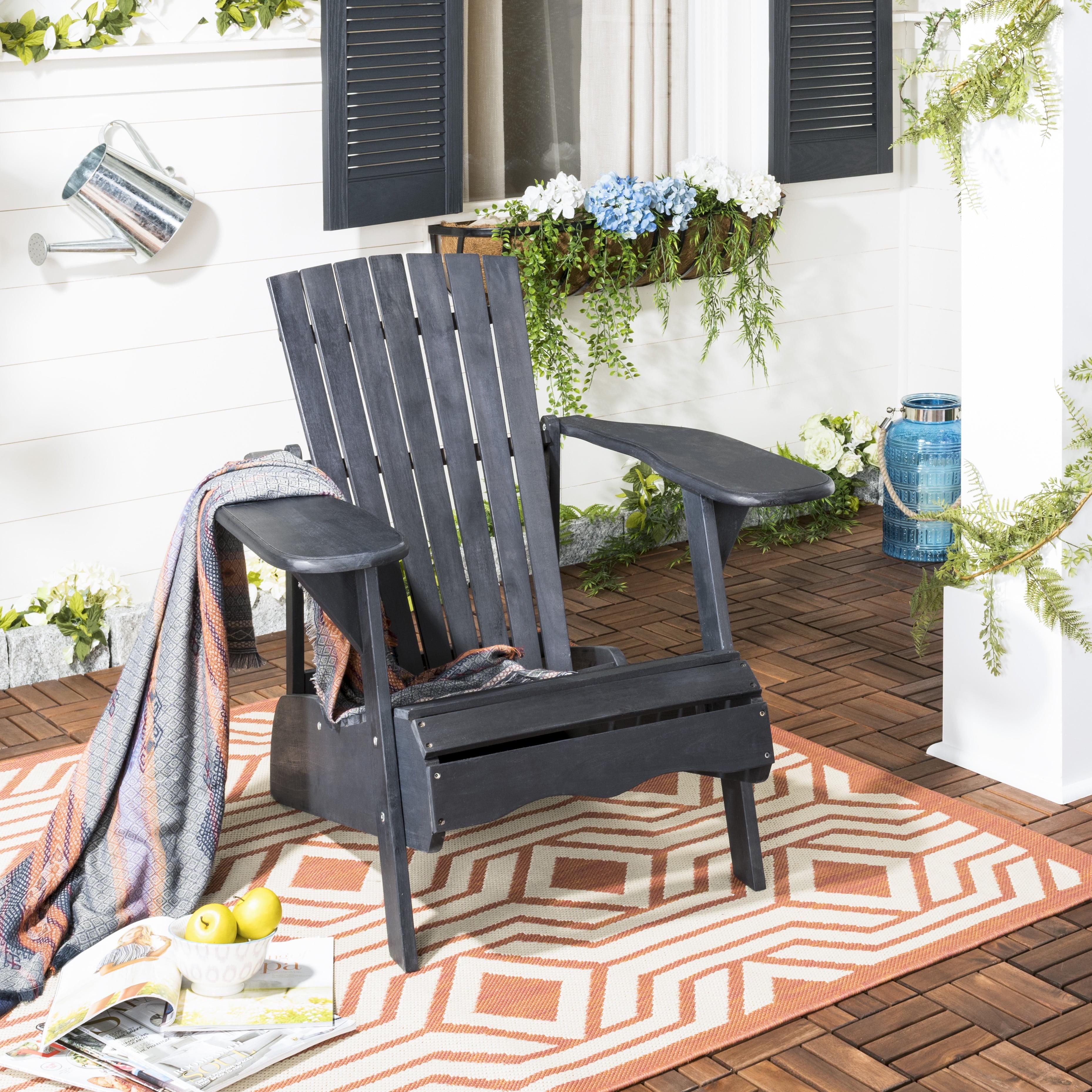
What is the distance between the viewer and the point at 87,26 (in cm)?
326

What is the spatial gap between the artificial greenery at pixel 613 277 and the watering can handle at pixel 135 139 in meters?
0.85

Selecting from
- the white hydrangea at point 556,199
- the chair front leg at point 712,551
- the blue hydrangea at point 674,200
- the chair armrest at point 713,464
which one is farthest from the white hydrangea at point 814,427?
the chair front leg at point 712,551

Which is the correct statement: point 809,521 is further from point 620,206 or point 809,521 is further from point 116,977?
point 116,977

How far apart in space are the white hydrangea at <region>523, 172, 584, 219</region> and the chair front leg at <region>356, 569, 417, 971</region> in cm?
187

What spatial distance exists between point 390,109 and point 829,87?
144 centimetres

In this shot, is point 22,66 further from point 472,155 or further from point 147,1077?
point 147,1077

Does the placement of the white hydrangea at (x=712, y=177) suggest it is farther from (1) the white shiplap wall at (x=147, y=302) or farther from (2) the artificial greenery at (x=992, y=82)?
(2) the artificial greenery at (x=992, y=82)

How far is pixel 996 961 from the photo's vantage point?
212 cm

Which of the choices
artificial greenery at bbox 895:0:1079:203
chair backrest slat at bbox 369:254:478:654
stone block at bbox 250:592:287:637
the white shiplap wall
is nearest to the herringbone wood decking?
stone block at bbox 250:592:287:637

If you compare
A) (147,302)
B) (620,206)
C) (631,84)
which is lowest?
A: (147,302)

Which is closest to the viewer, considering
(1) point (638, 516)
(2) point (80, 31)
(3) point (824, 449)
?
(2) point (80, 31)

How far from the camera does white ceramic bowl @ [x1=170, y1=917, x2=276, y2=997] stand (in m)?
2.00

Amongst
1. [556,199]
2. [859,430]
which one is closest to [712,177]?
[556,199]

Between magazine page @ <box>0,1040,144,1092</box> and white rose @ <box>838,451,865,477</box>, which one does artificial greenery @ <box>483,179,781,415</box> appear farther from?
magazine page @ <box>0,1040,144,1092</box>
